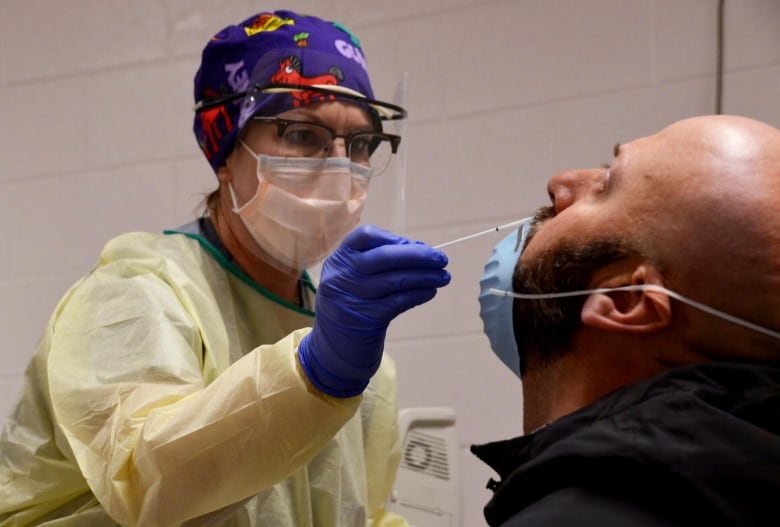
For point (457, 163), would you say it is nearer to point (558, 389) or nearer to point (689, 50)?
point (689, 50)

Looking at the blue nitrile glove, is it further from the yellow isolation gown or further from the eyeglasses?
the eyeglasses

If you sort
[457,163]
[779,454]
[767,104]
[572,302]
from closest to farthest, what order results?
1. [779,454]
2. [572,302]
3. [767,104]
4. [457,163]

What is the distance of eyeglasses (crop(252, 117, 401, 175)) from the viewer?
1763 millimetres

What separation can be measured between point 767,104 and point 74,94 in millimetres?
1644

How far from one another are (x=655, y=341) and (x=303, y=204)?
0.74 m

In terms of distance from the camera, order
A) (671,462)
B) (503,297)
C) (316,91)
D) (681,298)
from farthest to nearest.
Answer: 1. (316,91)
2. (503,297)
3. (681,298)
4. (671,462)

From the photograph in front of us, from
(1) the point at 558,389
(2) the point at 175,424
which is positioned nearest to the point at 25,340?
(2) the point at 175,424

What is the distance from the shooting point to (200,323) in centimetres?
168

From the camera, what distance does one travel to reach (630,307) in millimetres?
1173

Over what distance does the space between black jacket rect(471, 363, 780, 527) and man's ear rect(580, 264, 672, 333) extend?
13 centimetres

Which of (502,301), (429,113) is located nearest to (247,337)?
(502,301)

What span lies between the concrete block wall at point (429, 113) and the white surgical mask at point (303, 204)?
0.29 m

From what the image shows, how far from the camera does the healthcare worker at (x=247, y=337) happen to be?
4.55 feet

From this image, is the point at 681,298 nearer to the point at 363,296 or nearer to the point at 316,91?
the point at 363,296
